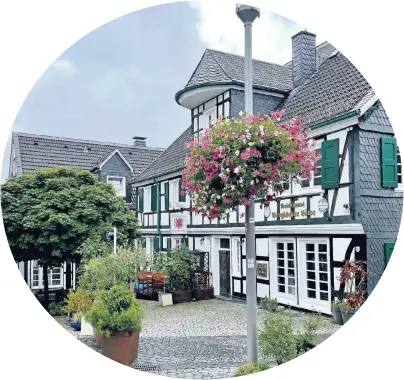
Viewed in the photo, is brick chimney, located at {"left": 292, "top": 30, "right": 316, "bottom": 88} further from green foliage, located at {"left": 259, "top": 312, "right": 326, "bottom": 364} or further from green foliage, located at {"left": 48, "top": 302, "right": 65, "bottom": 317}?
green foliage, located at {"left": 48, "top": 302, "right": 65, "bottom": 317}

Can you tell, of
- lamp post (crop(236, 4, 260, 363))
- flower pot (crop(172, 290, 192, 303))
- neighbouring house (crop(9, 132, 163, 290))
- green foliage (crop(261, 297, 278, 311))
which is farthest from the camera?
flower pot (crop(172, 290, 192, 303))

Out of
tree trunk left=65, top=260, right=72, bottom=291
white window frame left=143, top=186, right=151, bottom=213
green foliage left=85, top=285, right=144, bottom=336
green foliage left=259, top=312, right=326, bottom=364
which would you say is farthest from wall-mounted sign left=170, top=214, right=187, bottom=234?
green foliage left=259, top=312, right=326, bottom=364

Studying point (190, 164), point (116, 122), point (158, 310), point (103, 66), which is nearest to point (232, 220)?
point (158, 310)

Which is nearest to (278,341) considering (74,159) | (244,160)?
(244,160)

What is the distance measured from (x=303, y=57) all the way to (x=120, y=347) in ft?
24.9

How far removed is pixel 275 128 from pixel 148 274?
697cm

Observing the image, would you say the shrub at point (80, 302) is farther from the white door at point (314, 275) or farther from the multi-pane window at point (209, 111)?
the multi-pane window at point (209, 111)

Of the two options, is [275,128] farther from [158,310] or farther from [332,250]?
[158,310]

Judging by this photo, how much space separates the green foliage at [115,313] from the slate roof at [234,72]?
5.84m

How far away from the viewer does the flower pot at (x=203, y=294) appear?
1157 centimetres

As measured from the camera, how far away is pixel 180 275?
11562 millimetres

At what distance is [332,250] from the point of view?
27.6ft

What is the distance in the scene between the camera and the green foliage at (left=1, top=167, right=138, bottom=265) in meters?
9.33

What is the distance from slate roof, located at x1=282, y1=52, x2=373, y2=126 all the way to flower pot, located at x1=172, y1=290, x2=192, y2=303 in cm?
469
